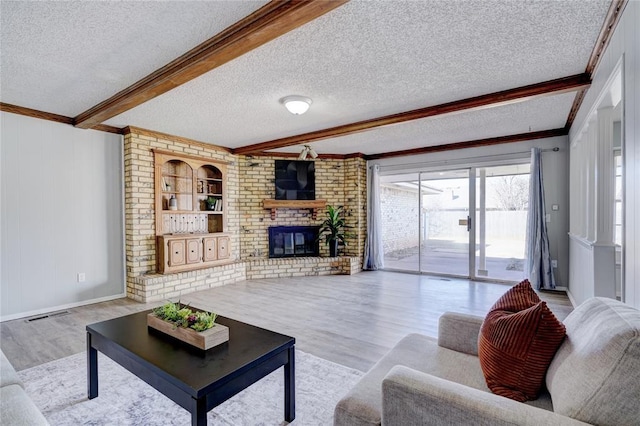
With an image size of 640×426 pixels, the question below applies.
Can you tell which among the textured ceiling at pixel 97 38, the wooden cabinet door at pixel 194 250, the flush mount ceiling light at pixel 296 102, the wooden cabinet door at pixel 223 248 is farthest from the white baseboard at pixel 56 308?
the flush mount ceiling light at pixel 296 102

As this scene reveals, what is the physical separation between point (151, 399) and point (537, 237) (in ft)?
17.7

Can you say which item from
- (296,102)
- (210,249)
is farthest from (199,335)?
(210,249)

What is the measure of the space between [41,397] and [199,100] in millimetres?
2890

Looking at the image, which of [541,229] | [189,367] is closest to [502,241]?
[541,229]

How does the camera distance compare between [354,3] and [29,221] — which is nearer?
[354,3]

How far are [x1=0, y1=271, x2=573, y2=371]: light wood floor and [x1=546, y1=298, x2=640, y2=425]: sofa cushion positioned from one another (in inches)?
63.2

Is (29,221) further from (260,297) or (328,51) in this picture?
(328,51)

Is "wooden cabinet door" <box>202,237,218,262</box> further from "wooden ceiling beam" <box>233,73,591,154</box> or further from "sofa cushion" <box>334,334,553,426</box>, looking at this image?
"sofa cushion" <box>334,334,553,426</box>

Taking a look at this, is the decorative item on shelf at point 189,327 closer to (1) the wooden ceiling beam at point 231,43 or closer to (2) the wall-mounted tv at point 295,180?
(1) the wooden ceiling beam at point 231,43

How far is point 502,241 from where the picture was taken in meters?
5.74

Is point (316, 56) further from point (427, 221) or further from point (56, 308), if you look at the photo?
point (427, 221)

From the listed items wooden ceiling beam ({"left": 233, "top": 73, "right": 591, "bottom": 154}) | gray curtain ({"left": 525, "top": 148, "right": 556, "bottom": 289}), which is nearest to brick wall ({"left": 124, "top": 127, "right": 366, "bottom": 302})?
wooden ceiling beam ({"left": 233, "top": 73, "right": 591, "bottom": 154})

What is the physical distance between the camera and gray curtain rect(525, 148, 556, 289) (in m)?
4.95

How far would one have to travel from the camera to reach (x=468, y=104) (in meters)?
3.58
